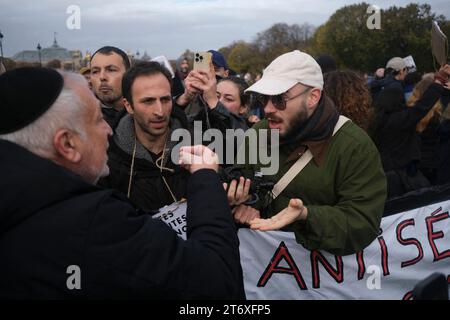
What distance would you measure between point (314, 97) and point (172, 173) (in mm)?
990

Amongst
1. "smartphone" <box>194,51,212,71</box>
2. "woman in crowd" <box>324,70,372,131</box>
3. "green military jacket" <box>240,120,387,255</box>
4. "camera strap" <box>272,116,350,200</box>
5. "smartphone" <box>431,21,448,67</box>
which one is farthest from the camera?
"smartphone" <box>431,21,448,67</box>

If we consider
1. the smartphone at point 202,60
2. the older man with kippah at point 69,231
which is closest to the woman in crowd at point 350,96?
the smartphone at point 202,60

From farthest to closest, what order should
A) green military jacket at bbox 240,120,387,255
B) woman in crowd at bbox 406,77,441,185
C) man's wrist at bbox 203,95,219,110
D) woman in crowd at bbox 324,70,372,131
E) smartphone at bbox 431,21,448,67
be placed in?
woman in crowd at bbox 406,77,441,185 → smartphone at bbox 431,21,448,67 → woman in crowd at bbox 324,70,372,131 → man's wrist at bbox 203,95,219,110 → green military jacket at bbox 240,120,387,255

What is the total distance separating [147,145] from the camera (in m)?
2.87

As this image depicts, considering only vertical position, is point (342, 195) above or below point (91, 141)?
below

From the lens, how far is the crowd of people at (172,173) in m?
1.34

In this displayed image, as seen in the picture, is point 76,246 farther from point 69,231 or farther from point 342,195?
point 342,195

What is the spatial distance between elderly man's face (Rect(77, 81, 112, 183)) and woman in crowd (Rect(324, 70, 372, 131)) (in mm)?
2253

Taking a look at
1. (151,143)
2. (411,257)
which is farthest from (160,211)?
(411,257)

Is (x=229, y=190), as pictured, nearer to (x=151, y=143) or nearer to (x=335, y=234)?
(x=335, y=234)

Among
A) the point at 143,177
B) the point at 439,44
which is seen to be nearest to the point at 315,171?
the point at 143,177

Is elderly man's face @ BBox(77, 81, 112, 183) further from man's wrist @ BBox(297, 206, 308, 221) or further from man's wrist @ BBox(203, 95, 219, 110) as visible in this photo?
man's wrist @ BBox(203, 95, 219, 110)

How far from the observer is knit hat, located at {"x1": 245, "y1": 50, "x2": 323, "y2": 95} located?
8.38 ft

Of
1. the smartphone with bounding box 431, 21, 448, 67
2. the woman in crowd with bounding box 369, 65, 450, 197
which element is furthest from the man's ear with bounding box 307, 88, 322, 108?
the smartphone with bounding box 431, 21, 448, 67
